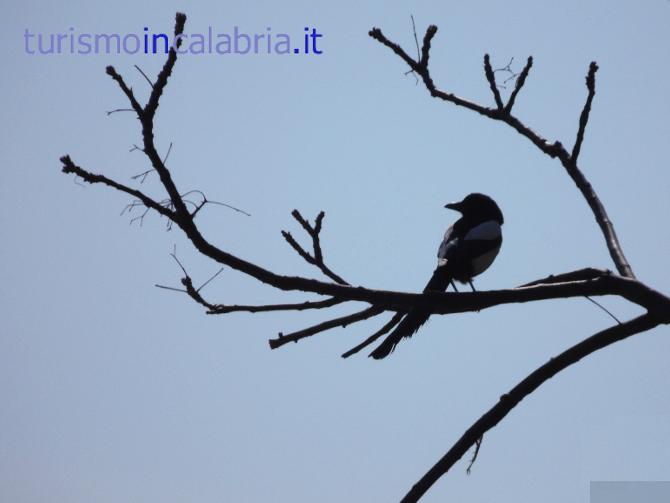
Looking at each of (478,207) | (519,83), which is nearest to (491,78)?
(519,83)

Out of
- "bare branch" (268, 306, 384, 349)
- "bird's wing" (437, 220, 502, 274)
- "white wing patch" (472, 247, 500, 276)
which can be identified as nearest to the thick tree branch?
"bare branch" (268, 306, 384, 349)

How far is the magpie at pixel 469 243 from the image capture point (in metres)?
4.68

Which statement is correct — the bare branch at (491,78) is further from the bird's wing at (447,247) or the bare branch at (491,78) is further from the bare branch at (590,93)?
the bird's wing at (447,247)

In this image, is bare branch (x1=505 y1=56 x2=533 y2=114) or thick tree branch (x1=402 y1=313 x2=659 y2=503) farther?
bare branch (x1=505 y1=56 x2=533 y2=114)

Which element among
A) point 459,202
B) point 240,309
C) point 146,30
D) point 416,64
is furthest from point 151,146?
point 459,202

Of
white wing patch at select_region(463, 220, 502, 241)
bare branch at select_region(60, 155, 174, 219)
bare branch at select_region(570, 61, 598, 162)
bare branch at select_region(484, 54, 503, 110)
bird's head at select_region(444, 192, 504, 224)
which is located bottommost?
bare branch at select_region(60, 155, 174, 219)

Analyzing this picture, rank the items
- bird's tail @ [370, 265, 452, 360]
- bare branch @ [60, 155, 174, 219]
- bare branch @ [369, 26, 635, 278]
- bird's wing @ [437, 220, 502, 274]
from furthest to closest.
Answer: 1. bird's wing @ [437, 220, 502, 274]
2. bird's tail @ [370, 265, 452, 360]
3. bare branch @ [369, 26, 635, 278]
4. bare branch @ [60, 155, 174, 219]

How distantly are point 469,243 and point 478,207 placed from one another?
2.98 ft

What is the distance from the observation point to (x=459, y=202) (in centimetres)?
589

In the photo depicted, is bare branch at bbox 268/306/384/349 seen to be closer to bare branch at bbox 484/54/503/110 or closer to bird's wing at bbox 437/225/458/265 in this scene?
bare branch at bbox 484/54/503/110

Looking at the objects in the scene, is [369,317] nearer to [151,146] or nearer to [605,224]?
[605,224]

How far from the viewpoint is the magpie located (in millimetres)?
4676

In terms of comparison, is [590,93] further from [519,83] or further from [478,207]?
[478,207]

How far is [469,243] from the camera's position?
193 inches
